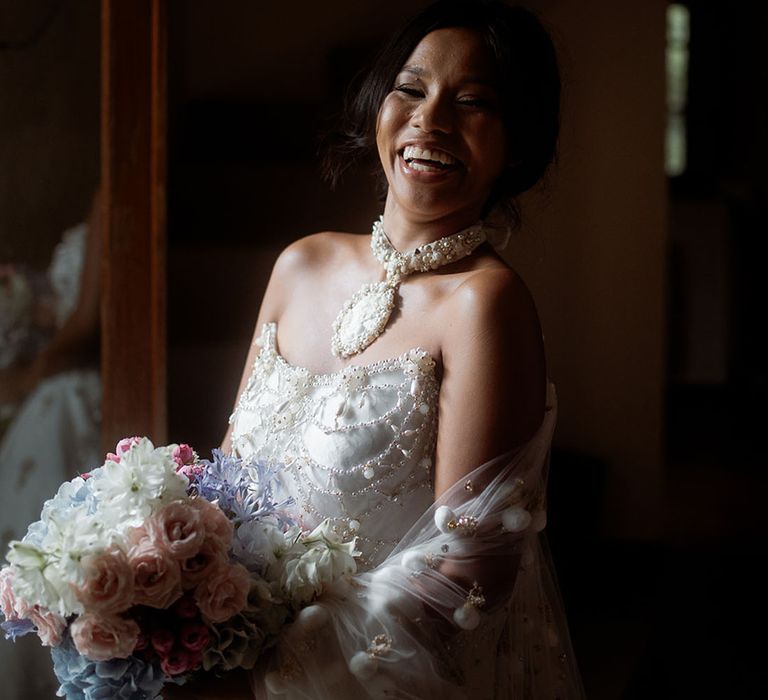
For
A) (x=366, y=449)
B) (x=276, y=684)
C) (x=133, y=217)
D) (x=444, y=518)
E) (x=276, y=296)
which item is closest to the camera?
(x=276, y=684)

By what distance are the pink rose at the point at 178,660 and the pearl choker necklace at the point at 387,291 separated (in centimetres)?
56

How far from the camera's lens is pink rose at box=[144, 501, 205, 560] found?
1.26m

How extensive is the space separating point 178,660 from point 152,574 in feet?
0.40

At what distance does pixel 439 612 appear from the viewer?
1.46 m

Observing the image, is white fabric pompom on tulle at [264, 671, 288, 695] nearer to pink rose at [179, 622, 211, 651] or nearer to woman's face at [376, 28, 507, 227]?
pink rose at [179, 622, 211, 651]

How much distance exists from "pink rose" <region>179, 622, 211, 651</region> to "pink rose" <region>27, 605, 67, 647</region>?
147mm

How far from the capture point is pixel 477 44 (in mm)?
1624

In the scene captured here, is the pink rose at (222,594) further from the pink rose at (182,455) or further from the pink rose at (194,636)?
the pink rose at (182,455)

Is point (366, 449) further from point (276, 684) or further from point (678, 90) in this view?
point (678, 90)

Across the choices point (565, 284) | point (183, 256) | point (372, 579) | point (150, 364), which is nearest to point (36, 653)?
point (150, 364)

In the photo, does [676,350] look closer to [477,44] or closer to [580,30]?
[580,30]

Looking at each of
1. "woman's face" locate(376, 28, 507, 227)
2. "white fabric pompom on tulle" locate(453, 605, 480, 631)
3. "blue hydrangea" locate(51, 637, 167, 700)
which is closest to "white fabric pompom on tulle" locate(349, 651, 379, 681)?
"white fabric pompom on tulle" locate(453, 605, 480, 631)

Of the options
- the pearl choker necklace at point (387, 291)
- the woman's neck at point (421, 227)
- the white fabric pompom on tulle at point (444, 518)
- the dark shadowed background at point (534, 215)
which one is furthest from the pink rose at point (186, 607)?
the dark shadowed background at point (534, 215)

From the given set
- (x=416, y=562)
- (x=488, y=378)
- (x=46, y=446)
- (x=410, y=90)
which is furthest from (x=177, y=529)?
(x=46, y=446)
